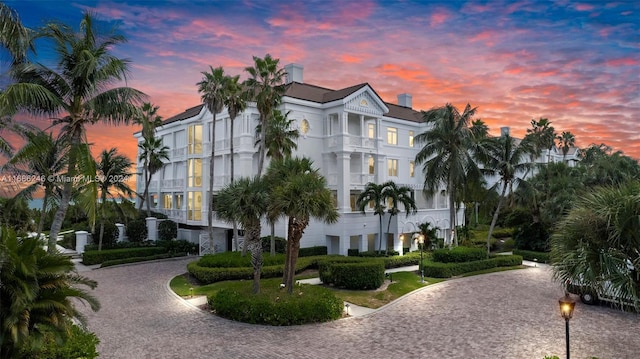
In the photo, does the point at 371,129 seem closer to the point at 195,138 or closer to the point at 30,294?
the point at 195,138

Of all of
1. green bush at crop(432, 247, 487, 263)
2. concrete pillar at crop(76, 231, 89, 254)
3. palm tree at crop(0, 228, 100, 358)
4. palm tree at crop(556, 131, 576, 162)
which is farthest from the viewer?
palm tree at crop(556, 131, 576, 162)

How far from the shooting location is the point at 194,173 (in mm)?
40062

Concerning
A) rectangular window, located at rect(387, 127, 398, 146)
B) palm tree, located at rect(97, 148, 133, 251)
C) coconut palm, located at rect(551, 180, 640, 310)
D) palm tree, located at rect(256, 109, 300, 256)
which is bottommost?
coconut palm, located at rect(551, 180, 640, 310)

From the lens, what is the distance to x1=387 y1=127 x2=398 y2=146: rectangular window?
40997mm

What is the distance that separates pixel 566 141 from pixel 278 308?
2781 inches

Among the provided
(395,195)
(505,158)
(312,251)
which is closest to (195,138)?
(312,251)

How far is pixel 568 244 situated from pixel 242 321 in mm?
12259

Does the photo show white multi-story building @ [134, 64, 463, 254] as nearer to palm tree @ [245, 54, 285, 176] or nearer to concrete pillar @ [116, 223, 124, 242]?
palm tree @ [245, 54, 285, 176]

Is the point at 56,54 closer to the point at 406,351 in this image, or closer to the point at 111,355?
the point at 111,355

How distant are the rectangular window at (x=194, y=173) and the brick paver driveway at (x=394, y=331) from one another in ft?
60.4

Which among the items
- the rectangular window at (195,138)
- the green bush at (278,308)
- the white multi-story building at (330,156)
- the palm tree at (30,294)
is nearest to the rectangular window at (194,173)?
the white multi-story building at (330,156)

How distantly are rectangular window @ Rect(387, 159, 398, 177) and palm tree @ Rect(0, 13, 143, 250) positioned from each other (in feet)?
94.9

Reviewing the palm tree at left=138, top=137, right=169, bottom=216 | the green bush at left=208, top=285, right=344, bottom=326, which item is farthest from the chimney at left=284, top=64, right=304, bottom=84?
the green bush at left=208, top=285, right=344, bottom=326

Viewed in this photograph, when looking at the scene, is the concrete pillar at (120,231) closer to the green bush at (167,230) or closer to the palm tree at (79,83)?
the green bush at (167,230)
